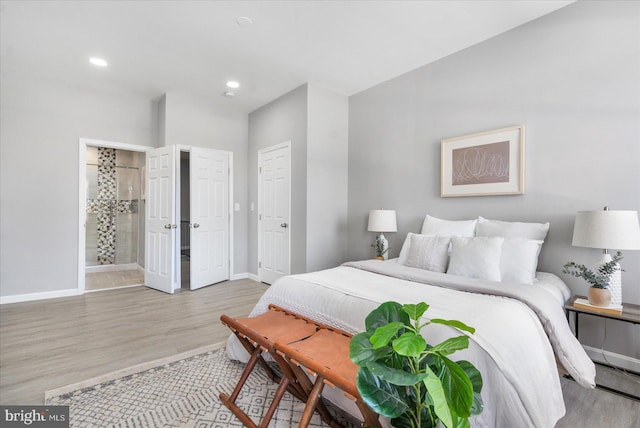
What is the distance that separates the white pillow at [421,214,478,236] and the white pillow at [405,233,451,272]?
0.29m

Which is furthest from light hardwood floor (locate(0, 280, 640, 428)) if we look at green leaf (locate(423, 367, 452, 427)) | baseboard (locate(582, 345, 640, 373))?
green leaf (locate(423, 367, 452, 427))

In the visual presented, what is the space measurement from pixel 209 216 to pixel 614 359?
185 inches

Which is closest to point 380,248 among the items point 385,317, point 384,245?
point 384,245

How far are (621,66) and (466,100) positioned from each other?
1.14 m

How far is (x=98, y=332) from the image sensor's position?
2.78 m

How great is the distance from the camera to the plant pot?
198 cm

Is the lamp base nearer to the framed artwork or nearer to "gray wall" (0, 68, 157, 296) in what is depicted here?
the framed artwork

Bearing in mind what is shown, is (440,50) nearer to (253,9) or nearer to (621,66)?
(621,66)

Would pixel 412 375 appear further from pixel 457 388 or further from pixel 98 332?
pixel 98 332

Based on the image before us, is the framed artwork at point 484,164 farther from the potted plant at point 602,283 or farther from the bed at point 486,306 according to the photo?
the potted plant at point 602,283

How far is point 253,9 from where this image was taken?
253cm

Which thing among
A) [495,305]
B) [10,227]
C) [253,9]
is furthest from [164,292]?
[495,305]

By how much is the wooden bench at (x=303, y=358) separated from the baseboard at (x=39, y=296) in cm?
340

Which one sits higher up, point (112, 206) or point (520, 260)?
point (112, 206)
